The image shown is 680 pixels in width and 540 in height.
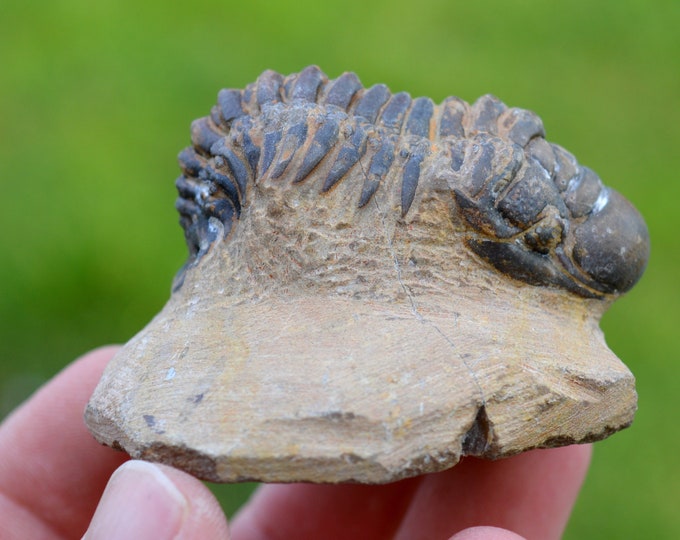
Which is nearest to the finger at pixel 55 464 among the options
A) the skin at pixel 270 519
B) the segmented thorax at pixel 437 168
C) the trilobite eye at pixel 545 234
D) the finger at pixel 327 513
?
the skin at pixel 270 519

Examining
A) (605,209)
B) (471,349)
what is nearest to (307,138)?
(471,349)

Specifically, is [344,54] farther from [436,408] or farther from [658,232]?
[436,408]

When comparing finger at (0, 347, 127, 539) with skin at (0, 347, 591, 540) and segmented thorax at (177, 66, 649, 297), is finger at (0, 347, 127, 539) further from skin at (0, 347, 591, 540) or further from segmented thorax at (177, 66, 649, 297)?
segmented thorax at (177, 66, 649, 297)

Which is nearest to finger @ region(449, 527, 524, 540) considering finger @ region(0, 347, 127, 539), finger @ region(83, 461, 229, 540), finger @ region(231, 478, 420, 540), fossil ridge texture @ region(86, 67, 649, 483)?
fossil ridge texture @ region(86, 67, 649, 483)

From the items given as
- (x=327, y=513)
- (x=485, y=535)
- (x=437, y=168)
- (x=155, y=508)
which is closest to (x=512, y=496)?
(x=327, y=513)

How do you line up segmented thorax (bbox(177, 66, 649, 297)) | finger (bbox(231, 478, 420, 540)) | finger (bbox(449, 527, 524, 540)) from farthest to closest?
finger (bbox(231, 478, 420, 540)), segmented thorax (bbox(177, 66, 649, 297)), finger (bbox(449, 527, 524, 540))

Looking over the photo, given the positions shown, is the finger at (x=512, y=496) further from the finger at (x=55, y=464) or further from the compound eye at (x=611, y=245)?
the finger at (x=55, y=464)
